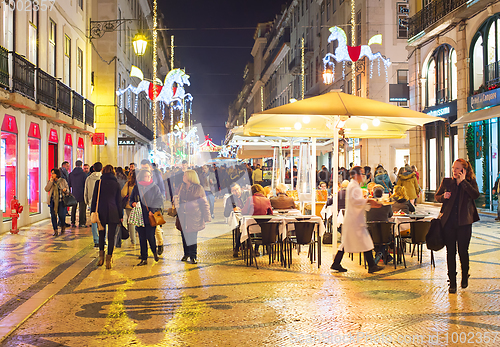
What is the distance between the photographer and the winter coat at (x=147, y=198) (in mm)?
9492

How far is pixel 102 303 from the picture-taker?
670cm

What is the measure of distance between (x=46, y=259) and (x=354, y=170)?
19.3ft

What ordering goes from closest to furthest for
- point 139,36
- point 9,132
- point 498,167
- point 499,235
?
1. point 499,235
2. point 9,132
3. point 498,167
4. point 139,36

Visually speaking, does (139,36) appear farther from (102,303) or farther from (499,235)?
(102,303)

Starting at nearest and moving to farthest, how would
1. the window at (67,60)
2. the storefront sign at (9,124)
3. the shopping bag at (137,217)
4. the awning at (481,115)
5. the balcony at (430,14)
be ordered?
the shopping bag at (137,217) → the storefront sign at (9,124) → the awning at (481,115) → the balcony at (430,14) → the window at (67,60)

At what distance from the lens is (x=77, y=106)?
22.8 metres

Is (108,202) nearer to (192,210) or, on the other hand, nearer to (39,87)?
(192,210)

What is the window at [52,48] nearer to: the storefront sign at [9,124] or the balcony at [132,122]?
the storefront sign at [9,124]

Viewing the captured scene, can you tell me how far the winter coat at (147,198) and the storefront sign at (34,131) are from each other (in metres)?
9.16

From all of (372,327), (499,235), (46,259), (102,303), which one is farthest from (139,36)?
(372,327)

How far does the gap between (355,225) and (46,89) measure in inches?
541

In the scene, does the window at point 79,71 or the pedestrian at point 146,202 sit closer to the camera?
the pedestrian at point 146,202

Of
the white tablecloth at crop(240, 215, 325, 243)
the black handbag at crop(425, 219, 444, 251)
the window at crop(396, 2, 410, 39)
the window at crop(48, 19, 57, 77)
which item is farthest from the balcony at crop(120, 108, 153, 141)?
the black handbag at crop(425, 219, 444, 251)

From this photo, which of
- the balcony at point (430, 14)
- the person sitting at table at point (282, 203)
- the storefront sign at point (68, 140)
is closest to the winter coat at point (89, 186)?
the person sitting at table at point (282, 203)
